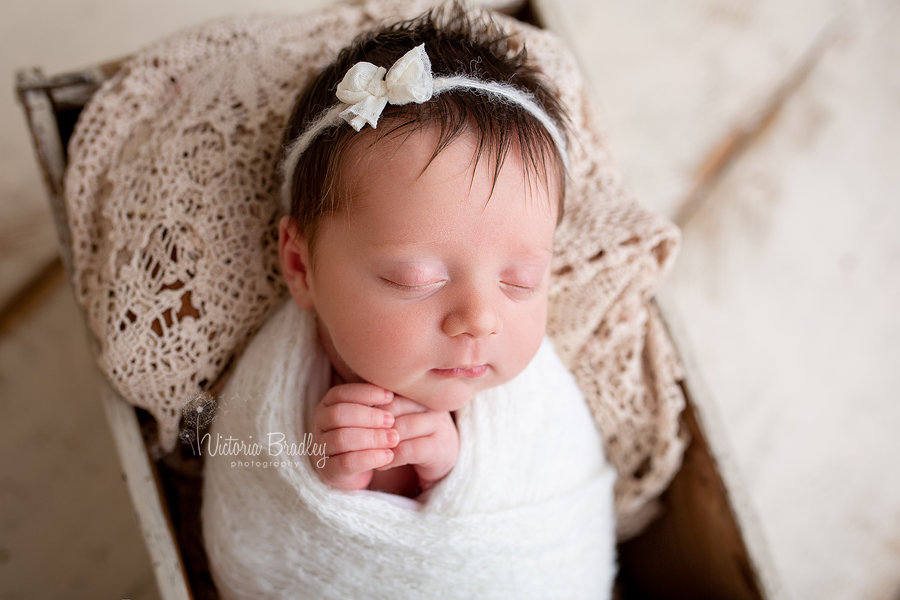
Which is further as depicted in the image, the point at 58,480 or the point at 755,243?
the point at 755,243

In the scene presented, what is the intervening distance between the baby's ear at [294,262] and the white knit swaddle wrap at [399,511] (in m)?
0.05

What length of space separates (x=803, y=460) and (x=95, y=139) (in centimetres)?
167

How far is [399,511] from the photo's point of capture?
839 millimetres

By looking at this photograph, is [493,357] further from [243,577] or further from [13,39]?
[13,39]

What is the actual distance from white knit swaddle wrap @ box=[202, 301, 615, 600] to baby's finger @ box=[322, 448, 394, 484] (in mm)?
47

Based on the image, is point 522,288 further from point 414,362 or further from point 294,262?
point 294,262

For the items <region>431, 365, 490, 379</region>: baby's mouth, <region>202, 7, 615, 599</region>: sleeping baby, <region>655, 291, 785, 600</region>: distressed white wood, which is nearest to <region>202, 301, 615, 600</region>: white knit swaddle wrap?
<region>202, 7, 615, 599</region>: sleeping baby

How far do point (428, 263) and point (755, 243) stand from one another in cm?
125

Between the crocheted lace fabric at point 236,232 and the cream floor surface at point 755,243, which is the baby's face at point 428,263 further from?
the cream floor surface at point 755,243

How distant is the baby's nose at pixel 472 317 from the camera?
738 millimetres

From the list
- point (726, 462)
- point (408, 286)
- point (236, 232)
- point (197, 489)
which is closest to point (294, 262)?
point (236, 232)

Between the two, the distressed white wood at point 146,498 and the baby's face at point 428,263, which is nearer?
the baby's face at point 428,263

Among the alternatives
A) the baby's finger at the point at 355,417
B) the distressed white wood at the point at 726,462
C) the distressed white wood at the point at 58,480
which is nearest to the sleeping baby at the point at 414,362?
the baby's finger at the point at 355,417

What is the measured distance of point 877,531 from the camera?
5.18 feet
